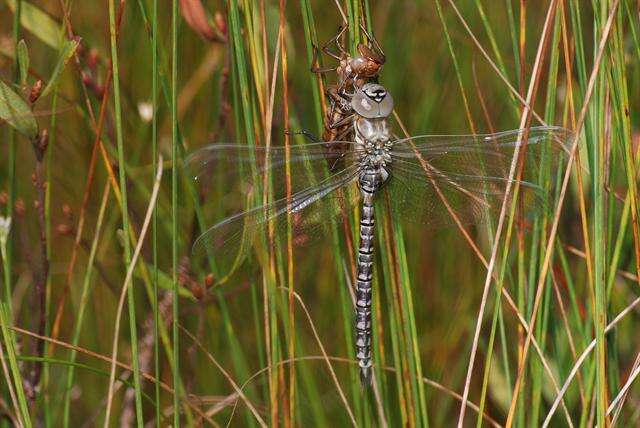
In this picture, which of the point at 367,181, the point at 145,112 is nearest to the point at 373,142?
the point at 367,181

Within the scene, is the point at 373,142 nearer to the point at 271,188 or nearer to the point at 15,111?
the point at 271,188

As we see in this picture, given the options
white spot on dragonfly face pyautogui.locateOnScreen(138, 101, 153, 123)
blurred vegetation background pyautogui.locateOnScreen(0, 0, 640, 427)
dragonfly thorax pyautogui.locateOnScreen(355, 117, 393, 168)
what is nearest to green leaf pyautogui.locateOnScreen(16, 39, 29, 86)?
blurred vegetation background pyautogui.locateOnScreen(0, 0, 640, 427)

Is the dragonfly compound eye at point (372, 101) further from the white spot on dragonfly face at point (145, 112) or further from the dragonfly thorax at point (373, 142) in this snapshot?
the white spot on dragonfly face at point (145, 112)

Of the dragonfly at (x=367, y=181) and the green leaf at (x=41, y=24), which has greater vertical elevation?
the green leaf at (x=41, y=24)

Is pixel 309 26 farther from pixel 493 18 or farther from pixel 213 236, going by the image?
pixel 493 18

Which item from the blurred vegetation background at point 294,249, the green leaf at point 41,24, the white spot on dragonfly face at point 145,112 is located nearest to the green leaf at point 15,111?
the blurred vegetation background at point 294,249

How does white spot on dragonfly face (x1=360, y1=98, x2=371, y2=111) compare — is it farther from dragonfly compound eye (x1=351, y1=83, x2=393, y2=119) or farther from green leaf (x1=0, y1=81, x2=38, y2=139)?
green leaf (x1=0, y1=81, x2=38, y2=139)
